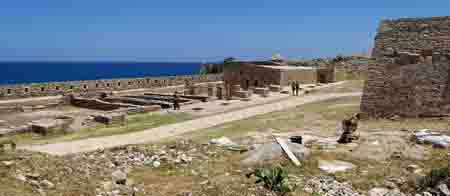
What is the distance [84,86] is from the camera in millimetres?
32719

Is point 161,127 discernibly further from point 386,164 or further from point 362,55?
point 362,55

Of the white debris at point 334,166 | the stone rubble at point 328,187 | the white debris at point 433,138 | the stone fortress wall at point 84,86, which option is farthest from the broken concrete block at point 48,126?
the stone fortress wall at point 84,86

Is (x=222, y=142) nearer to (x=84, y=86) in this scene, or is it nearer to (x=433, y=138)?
(x=433, y=138)

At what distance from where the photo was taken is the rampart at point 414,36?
51.7 feet

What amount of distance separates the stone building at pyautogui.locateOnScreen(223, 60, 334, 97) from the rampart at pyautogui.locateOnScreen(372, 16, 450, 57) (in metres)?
15.1

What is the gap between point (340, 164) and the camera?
10.7 meters

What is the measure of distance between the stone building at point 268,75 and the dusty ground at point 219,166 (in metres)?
18.2

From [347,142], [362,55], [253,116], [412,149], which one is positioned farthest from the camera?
[362,55]

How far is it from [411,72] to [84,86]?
22.9 meters

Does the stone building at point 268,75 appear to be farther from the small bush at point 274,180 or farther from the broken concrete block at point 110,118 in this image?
the small bush at point 274,180

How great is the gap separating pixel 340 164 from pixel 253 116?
27.7 ft

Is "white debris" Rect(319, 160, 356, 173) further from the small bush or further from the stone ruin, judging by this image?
the stone ruin

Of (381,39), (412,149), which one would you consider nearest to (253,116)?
(381,39)

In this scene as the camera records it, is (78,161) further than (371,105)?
No
